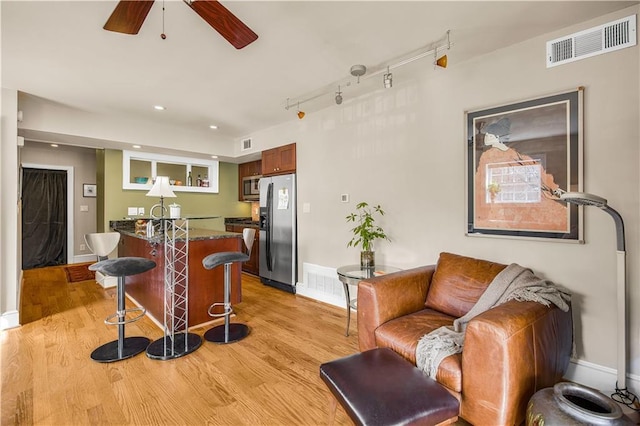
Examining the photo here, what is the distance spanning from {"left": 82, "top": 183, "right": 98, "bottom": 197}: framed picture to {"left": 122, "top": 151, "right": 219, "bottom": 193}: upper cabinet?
2005mm

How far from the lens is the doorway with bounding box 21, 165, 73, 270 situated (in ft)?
18.7

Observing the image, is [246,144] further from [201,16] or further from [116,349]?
[201,16]

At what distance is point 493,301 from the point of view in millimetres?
1896

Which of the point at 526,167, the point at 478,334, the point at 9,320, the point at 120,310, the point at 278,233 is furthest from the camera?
the point at 278,233

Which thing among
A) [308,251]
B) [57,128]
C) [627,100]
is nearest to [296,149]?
[308,251]

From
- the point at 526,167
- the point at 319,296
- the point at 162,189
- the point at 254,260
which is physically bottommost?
the point at 319,296

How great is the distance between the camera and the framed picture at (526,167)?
2.10m

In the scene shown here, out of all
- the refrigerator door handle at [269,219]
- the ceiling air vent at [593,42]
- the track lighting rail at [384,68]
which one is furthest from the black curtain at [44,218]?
the ceiling air vent at [593,42]

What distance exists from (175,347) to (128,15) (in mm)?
2438

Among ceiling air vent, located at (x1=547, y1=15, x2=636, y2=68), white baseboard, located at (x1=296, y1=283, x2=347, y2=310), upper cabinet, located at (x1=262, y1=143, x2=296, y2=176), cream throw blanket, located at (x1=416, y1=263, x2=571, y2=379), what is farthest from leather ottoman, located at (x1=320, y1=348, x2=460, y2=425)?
upper cabinet, located at (x1=262, y1=143, x2=296, y2=176)

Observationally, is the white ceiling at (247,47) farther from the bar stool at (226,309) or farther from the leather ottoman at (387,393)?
the leather ottoman at (387,393)

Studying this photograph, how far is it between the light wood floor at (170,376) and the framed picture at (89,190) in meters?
3.53

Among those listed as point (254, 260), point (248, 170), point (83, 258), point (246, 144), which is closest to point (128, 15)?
point (246, 144)

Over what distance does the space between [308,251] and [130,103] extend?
287cm
